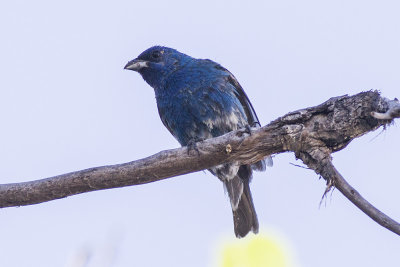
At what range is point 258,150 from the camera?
17.6ft

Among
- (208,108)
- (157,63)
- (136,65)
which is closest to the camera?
(208,108)

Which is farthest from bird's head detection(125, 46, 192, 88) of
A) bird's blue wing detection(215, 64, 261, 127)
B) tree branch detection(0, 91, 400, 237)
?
tree branch detection(0, 91, 400, 237)

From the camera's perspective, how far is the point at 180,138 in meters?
7.91

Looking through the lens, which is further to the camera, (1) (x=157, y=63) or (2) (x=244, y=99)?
(1) (x=157, y=63)

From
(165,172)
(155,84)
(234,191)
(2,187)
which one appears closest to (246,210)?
(234,191)

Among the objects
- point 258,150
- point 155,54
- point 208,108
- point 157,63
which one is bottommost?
point 258,150

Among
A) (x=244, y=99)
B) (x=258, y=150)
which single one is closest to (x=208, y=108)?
(x=244, y=99)

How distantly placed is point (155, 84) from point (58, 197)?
3371 mm

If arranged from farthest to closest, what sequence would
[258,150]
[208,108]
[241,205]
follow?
[241,205]
[208,108]
[258,150]

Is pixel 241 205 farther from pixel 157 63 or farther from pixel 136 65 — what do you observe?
pixel 136 65

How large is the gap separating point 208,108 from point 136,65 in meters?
1.67

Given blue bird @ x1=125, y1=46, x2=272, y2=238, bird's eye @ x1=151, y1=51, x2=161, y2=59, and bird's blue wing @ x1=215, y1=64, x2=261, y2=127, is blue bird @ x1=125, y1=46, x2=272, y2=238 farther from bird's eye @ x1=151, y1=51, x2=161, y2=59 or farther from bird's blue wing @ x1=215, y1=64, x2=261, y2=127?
bird's eye @ x1=151, y1=51, x2=161, y2=59

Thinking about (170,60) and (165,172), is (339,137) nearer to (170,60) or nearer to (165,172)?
(165,172)

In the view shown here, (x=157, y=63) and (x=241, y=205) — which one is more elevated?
(x=157, y=63)
